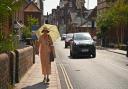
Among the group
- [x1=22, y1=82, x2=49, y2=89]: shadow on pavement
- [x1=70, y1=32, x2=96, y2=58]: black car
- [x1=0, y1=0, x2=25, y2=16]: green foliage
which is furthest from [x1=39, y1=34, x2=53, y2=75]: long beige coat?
[x1=70, y1=32, x2=96, y2=58]: black car

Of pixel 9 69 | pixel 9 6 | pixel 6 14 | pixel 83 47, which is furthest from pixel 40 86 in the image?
pixel 83 47

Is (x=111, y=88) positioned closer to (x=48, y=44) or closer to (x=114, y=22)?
(x=48, y=44)

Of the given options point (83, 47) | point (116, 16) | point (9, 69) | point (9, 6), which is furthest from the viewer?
point (116, 16)

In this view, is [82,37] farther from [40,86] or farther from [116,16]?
[116,16]

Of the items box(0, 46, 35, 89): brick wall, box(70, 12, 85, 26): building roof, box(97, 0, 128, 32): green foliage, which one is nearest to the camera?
box(0, 46, 35, 89): brick wall

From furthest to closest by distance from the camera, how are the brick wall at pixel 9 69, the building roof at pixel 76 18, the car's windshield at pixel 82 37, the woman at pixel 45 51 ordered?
the building roof at pixel 76 18 → the car's windshield at pixel 82 37 → the woman at pixel 45 51 → the brick wall at pixel 9 69

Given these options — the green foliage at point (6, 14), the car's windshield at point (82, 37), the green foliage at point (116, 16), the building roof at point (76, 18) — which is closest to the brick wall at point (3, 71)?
the green foliage at point (6, 14)

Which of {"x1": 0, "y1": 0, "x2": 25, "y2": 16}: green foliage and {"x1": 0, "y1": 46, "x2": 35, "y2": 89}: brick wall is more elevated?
{"x1": 0, "y1": 0, "x2": 25, "y2": 16}: green foliage

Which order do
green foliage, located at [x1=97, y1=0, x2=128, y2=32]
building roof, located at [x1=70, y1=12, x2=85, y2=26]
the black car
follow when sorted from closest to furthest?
the black car, green foliage, located at [x1=97, y1=0, x2=128, y2=32], building roof, located at [x1=70, y1=12, x2=85, y2=26]

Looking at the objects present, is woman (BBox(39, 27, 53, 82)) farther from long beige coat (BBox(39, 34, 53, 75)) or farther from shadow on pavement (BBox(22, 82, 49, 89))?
shadow on pavement (BBox(22, 82, 49, 89))

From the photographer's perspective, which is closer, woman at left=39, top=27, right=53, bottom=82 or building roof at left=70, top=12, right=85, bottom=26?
woman at left=39, top=27, right=53, bottom=82

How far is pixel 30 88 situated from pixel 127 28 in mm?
56325

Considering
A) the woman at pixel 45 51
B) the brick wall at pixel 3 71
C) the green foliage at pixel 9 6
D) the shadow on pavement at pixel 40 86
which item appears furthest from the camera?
the woman at pixel 45 51

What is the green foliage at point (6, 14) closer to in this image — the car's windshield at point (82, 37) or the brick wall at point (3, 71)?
the brick wall at point (3, 71)
